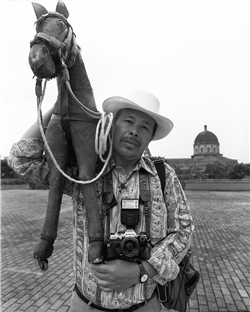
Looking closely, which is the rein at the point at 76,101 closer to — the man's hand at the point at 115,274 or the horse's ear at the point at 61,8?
the horse's ear at the point at 61,8

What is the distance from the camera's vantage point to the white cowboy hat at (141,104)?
139cm

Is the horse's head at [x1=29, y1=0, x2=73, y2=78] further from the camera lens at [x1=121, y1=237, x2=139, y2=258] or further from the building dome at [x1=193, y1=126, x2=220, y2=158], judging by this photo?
the building dome at [x1=193, y1=126, x2=220, y2=158]

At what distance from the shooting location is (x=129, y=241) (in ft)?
3.94

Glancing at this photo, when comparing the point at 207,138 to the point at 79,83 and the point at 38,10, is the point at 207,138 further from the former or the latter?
the point at 38,10

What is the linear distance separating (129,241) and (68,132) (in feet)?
1.98

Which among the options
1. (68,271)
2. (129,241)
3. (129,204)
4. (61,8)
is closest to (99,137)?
(129,204)

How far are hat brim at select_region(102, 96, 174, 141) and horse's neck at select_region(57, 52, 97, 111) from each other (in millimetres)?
160

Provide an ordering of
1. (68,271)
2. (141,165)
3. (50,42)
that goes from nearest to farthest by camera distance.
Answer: (50,42) < (141,165) < (68,271)

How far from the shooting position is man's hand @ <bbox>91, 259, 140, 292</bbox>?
1.17 metres

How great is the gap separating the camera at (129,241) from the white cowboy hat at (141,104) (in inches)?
19.2

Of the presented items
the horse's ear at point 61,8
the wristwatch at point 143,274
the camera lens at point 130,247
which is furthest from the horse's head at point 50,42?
the wristwatch at point 143,274

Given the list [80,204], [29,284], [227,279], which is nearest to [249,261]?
[227,279]

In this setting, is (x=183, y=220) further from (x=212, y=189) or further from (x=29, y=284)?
(x=212, y=189)

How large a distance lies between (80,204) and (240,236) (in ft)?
24.3
